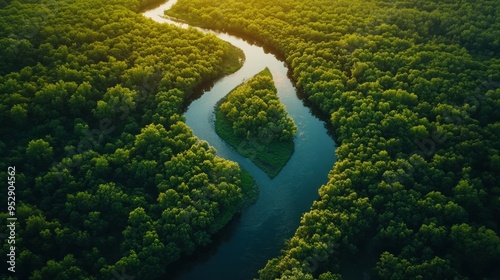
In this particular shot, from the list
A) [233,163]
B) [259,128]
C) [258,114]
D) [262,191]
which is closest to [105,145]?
[233,163]

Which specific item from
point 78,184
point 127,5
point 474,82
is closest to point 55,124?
point 78,184

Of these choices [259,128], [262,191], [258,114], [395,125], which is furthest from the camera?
[258,114]

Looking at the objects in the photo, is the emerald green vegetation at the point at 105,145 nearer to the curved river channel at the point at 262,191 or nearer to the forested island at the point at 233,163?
the forested island at the point at 233,163

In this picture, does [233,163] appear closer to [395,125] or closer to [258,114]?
[258,114]

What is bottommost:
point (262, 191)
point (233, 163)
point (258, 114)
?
point (262, 191)

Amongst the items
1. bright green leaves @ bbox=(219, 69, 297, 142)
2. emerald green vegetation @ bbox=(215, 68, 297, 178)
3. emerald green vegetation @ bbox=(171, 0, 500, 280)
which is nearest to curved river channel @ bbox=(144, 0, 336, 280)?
emerald green vegetation @ bbox=(215, 68, 297, 178)

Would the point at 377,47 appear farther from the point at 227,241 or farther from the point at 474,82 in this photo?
the point at 227,241
